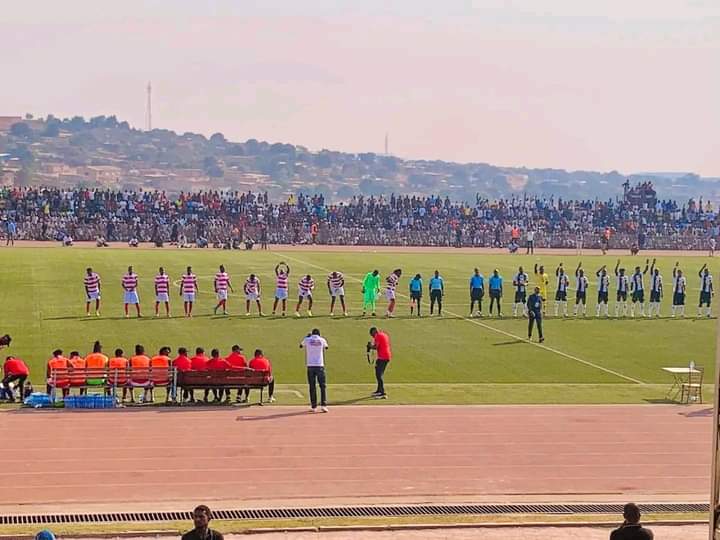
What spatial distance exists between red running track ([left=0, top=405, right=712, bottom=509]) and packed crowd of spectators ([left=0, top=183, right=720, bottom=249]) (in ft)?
151

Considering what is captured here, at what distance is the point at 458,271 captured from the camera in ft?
174

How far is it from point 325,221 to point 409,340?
44.7 meters

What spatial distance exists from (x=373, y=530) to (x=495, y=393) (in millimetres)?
9791

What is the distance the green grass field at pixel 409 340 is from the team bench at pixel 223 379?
819 mm

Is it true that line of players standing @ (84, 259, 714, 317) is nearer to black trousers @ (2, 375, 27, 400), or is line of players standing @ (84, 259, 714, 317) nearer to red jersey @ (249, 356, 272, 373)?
black trousers @ (2, 375, 27, 400)

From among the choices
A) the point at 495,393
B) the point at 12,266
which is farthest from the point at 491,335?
the point at 12,266

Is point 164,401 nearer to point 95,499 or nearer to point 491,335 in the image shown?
point 95,499

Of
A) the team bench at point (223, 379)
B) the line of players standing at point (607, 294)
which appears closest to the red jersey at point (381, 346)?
the team bench at point (223, 379)

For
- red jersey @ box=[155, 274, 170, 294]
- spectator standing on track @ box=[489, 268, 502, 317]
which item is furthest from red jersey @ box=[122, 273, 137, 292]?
spectator standing on track @ box=[489, 268, 502, 317]

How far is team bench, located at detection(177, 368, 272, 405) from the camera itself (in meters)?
22.7

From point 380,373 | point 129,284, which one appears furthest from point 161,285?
point 380,373

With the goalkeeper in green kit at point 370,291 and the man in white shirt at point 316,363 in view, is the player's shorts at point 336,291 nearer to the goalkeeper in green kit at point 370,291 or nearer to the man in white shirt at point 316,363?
the goalkeeper in green kit at point 370,291

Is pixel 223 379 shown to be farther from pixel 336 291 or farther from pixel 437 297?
pixel 437 297

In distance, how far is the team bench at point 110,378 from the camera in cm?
2227
